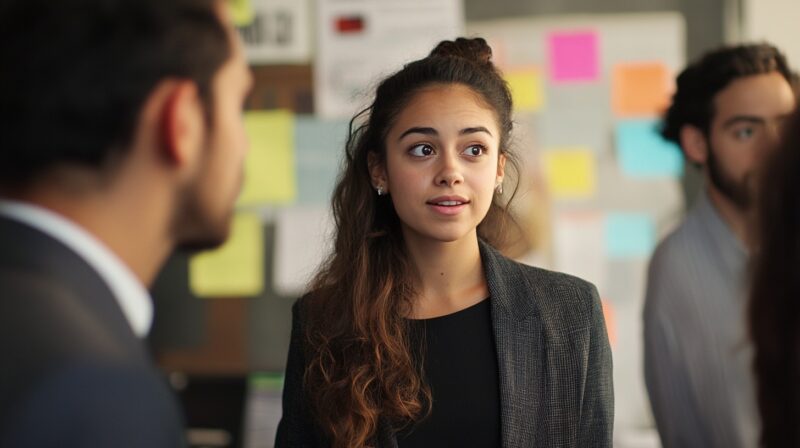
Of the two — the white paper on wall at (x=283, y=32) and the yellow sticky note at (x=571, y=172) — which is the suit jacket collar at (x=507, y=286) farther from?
the white paper on wall at (x=283, y=32)

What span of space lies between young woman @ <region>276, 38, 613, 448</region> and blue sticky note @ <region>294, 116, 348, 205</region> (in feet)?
3.77

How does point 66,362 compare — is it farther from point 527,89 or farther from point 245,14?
point 245,14

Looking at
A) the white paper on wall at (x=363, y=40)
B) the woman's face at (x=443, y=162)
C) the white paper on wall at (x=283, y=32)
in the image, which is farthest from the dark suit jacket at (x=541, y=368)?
the white paper on wall at (x=283, y=32)

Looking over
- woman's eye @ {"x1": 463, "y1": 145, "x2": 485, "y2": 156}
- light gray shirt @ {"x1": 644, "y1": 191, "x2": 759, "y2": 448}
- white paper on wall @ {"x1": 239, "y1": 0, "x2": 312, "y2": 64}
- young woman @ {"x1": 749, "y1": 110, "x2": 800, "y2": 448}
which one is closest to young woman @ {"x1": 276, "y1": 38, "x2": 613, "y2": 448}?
woman's eye @ {"x1": 463, "y1": 145, "x2": 485, "y2": 156}

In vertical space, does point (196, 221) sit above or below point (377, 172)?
below

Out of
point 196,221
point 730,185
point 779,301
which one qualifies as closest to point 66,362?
point 196,221

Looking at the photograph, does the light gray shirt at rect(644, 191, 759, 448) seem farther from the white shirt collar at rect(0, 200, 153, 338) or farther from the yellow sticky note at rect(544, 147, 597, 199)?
the white shirt collar at rect(0, 200, 153, 338)

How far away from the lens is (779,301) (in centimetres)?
99

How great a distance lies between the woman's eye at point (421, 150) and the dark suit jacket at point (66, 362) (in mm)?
984

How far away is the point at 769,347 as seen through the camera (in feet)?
3.25

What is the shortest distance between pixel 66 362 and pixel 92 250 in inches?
5.5

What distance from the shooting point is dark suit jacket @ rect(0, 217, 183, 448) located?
0.71 metres

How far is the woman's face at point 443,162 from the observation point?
67.0 inches

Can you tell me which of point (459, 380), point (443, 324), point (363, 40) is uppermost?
point (363, 40)
